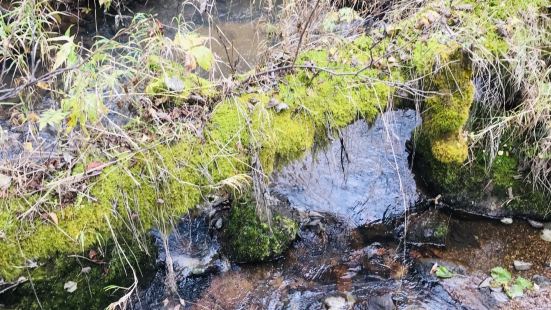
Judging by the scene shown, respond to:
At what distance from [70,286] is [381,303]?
2513 millimetres

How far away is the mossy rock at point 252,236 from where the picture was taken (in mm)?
4336

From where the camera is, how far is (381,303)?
4.04 meters

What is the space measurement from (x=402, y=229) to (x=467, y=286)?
0.80 meters

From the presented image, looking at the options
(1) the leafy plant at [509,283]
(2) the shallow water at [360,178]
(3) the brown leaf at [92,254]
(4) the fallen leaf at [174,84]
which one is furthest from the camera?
(2) the shallow water at [360,178]

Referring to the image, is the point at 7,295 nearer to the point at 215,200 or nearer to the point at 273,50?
the point at 215,200

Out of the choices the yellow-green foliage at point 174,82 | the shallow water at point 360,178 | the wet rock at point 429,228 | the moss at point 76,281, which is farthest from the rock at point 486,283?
the moss at point 76,281

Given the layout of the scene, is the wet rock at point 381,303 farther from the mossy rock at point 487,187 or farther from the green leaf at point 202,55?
the green leaf at point 202,55

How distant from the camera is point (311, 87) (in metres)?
3.82

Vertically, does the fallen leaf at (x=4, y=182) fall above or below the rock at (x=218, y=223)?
above

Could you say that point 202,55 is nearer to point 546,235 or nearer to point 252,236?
point 252,236

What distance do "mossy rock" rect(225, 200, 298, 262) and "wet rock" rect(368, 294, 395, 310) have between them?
93 centimetres

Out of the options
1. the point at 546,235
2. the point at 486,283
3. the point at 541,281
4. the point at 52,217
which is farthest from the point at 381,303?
the point at 52,217

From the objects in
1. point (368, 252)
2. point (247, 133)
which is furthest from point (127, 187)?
point (368, 252)

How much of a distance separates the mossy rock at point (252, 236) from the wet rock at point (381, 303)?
0.93m
